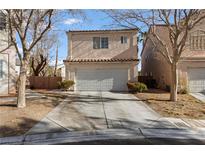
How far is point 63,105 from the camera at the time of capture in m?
12.0

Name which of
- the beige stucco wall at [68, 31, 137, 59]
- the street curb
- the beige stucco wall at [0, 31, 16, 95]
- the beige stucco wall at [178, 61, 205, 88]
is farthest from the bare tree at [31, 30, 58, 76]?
the street curb

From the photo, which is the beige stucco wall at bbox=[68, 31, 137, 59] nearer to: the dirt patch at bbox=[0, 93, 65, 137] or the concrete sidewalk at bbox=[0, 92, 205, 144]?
the dirt patch at bbox=[0, 93, 65, 137]

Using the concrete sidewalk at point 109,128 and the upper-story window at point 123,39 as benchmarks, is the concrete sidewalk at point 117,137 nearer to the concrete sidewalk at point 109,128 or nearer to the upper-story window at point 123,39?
the concrete sidewalk at point 109,128

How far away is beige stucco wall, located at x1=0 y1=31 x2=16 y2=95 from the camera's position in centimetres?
1478

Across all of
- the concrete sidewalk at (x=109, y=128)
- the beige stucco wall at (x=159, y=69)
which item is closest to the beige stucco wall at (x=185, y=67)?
the beige stucco wall at (x=159, y=69)

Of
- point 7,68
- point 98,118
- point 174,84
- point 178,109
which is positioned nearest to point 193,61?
point 174,84

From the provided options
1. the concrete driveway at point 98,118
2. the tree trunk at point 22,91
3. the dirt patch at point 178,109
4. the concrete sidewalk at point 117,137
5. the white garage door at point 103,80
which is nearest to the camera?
the concrete sidewalk at point 117,137

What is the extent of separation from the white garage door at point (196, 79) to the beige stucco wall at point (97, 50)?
490cm

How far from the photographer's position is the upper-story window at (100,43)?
65.8 feet

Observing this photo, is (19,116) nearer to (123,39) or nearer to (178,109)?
(178,109)
